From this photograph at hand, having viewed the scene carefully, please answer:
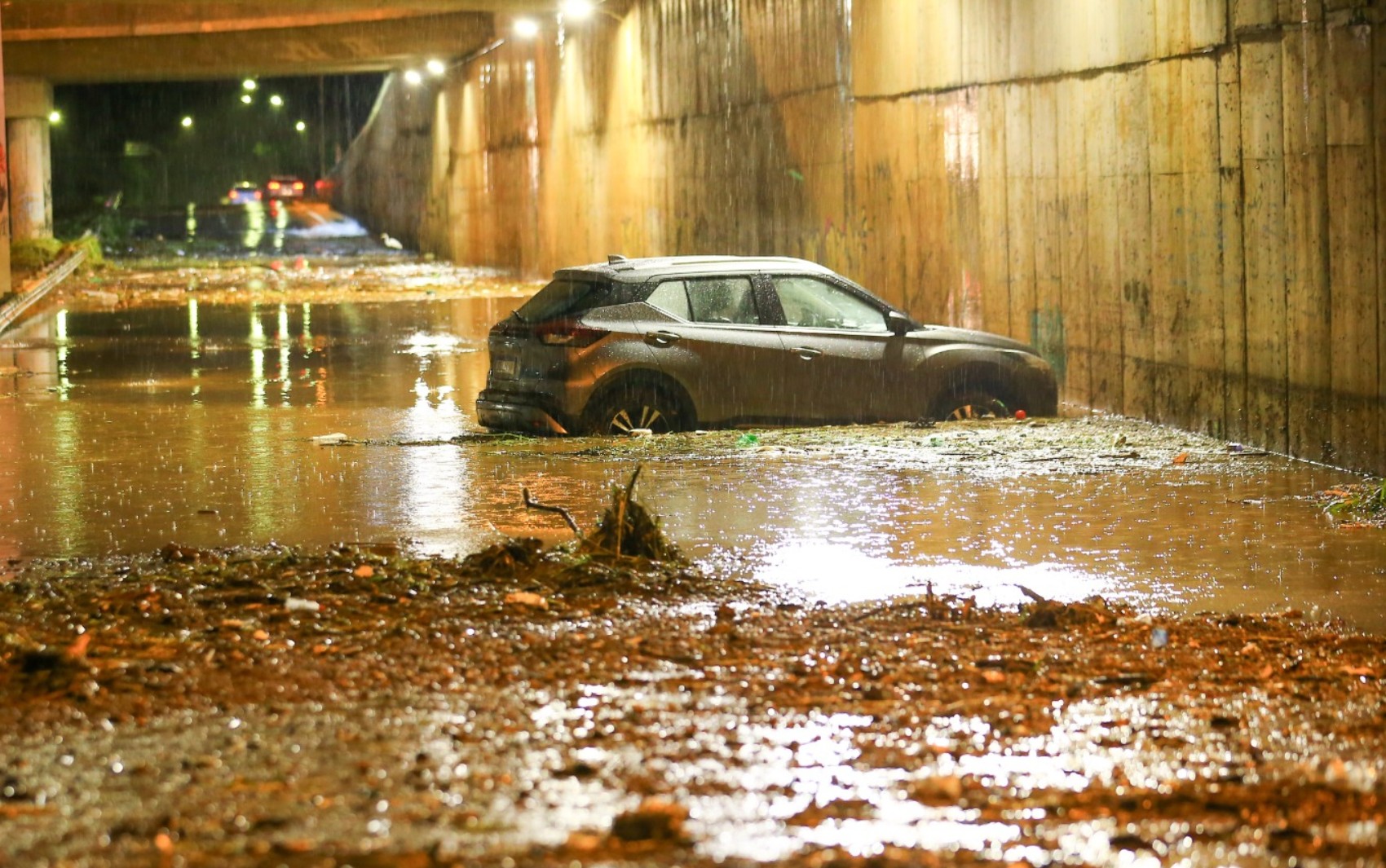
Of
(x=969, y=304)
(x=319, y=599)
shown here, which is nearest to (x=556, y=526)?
(x=319, y=599)

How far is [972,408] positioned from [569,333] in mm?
3362

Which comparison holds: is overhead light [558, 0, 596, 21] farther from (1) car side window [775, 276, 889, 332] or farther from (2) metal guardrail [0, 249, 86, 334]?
(1) car side window [775, 276, 889, 332]

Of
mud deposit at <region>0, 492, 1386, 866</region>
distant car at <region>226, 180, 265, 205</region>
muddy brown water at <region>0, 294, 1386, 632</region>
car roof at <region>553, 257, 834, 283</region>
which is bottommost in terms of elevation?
mud deposit at <region>0, 492, 1386, 866</region>

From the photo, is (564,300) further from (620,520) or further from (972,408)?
(620,520)

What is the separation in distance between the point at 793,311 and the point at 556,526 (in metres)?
4.45

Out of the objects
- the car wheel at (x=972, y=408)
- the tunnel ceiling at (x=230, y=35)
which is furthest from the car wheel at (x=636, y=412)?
the tunnel ceiling at (x=230, y=35)

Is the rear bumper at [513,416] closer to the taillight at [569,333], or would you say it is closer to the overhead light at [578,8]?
the taillight at [569,333]

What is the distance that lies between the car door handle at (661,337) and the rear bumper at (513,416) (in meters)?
0.87

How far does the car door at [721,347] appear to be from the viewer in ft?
42.3

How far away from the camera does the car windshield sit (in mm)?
12750

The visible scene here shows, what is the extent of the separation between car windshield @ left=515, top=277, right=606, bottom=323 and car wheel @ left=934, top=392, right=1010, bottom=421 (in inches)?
113

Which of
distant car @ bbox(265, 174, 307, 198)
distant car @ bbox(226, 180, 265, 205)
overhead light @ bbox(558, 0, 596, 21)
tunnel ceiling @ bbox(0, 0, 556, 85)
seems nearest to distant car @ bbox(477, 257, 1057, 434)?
overhead light @ bbox(558, 0, 596, 21)

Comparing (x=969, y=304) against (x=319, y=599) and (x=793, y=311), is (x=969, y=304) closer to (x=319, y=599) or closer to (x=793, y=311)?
(x=793, y=311)

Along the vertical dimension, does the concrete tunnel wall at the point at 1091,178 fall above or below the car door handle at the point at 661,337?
above
